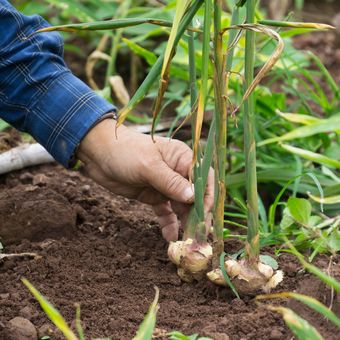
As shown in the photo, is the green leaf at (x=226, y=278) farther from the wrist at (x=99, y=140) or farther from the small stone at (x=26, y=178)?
the small stone at (x=26, y=178)

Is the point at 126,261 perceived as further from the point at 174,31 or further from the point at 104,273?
the point at 174,31

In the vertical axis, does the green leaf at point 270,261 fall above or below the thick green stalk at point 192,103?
below

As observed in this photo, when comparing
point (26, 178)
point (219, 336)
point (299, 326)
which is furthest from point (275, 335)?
point (26, 178)

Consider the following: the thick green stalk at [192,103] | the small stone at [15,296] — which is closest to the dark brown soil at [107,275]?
the small stone at [15,296]

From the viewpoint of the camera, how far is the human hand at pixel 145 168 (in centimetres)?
173

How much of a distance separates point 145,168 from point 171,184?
2.8 inches

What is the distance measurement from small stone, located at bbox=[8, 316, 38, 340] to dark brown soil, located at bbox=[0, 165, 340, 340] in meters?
0.01

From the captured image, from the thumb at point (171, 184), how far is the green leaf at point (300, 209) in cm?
22

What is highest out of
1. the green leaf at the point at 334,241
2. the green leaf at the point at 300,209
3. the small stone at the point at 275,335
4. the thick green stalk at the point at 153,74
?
the thick green stalk at the point at 153,74

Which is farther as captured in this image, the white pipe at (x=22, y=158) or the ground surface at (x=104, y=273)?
the white pipe at (x=22, y=158)

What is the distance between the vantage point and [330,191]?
2.11 metres

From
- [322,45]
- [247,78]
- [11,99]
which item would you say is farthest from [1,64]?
[322,45]

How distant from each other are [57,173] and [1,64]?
513 millimetres

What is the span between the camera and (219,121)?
1.47 meters
